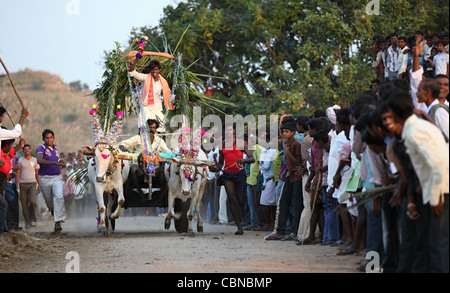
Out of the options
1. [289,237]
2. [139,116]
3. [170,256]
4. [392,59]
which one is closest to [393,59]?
[392,59]

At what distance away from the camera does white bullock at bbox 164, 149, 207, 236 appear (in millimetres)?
13945

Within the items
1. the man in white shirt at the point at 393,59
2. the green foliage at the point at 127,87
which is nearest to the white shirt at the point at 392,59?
the man in white shirt at the point at 393,59

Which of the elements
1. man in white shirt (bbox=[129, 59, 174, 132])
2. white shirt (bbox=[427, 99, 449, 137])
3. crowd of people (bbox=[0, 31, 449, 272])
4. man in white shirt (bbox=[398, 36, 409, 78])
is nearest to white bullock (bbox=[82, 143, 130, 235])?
man in white shirt (bbox=[129, 59, 174, 132])

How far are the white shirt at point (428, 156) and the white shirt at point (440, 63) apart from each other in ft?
24.0

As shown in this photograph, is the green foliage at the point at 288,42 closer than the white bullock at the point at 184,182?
No

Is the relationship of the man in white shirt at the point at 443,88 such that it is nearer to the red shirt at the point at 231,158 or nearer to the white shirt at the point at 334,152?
the white shirt at the point at 334,152

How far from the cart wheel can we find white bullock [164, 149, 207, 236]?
221 millimetres

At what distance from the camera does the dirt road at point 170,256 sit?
866 cm

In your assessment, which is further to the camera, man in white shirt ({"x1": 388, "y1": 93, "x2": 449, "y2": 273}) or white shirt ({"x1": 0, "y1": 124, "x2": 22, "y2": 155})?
white shirt ({"x1": 0, "y1": 124, "x2": 22, "y2": 155})

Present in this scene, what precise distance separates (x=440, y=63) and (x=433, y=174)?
25.6 feet

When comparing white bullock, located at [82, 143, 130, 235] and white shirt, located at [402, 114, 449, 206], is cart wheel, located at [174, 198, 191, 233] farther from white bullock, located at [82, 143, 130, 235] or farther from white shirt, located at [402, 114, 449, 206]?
white shirt, located at [402, 114, 449, 206]

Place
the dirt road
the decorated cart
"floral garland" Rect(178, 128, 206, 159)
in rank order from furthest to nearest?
"floral garland" Rect(178, 128, 206, 159)
the decorated cart
the dirt road

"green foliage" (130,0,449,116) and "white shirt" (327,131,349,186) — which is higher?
"green foliage" (130,0,449,116)

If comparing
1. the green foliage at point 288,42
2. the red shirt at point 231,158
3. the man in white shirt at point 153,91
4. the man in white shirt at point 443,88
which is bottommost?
the red shirt at point 231,158
